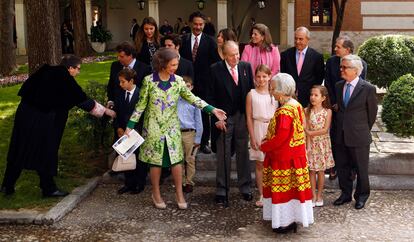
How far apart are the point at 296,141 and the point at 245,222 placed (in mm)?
1148

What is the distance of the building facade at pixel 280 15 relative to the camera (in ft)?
92.9

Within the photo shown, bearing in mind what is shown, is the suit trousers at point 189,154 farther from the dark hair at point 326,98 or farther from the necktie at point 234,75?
the dark hair at point 326,98

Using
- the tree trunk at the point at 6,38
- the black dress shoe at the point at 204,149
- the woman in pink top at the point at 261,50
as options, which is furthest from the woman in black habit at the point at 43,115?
the tree trunk at the point at 6,38

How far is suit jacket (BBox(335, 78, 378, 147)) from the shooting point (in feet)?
22.2

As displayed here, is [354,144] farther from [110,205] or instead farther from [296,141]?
[110,205]

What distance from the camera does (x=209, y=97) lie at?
7.12 metres

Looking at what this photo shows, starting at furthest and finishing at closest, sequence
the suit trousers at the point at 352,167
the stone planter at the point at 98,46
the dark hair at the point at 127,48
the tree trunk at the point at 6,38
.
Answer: the stone planter at the point at 98,46
the tree trunk at the point at 6,38
the dark hair at the point at 127,48
the suit trousers at the point at 352,167

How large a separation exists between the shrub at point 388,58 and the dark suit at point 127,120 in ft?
19.9

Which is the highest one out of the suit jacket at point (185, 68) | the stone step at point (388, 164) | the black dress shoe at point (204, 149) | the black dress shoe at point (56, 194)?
the suit jacket at point (185, 68)

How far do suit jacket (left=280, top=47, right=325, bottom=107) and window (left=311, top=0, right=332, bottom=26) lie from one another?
21.9 m

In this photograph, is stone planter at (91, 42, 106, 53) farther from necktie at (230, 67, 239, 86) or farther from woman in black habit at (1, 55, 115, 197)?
necktie at (230, 67, 239, 86)

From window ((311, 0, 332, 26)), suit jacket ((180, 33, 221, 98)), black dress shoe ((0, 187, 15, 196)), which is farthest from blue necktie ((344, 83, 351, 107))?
window ((311, 0, 332, 26))

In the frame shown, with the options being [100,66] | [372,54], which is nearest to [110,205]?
[372,54]

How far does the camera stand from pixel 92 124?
8539 mm
